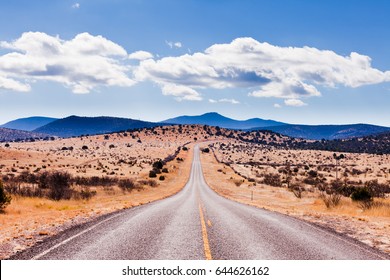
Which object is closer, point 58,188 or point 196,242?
point 196,242

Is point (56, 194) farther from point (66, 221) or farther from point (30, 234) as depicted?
point (30, 234)

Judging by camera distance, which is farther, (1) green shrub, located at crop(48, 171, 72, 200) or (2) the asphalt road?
(1) green shrub, located at crop(48, 171, 72, 200)

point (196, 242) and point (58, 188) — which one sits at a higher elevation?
point (196, 242)

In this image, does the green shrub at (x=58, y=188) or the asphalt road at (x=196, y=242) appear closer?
the asphalt road at (x=196, y=242)

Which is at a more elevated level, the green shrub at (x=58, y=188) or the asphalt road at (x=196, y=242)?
the asphalt road at (x=196, y=242)

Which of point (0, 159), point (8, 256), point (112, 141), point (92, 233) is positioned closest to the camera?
point (8, 256)

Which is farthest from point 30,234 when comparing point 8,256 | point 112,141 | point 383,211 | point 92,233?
point 112,141
